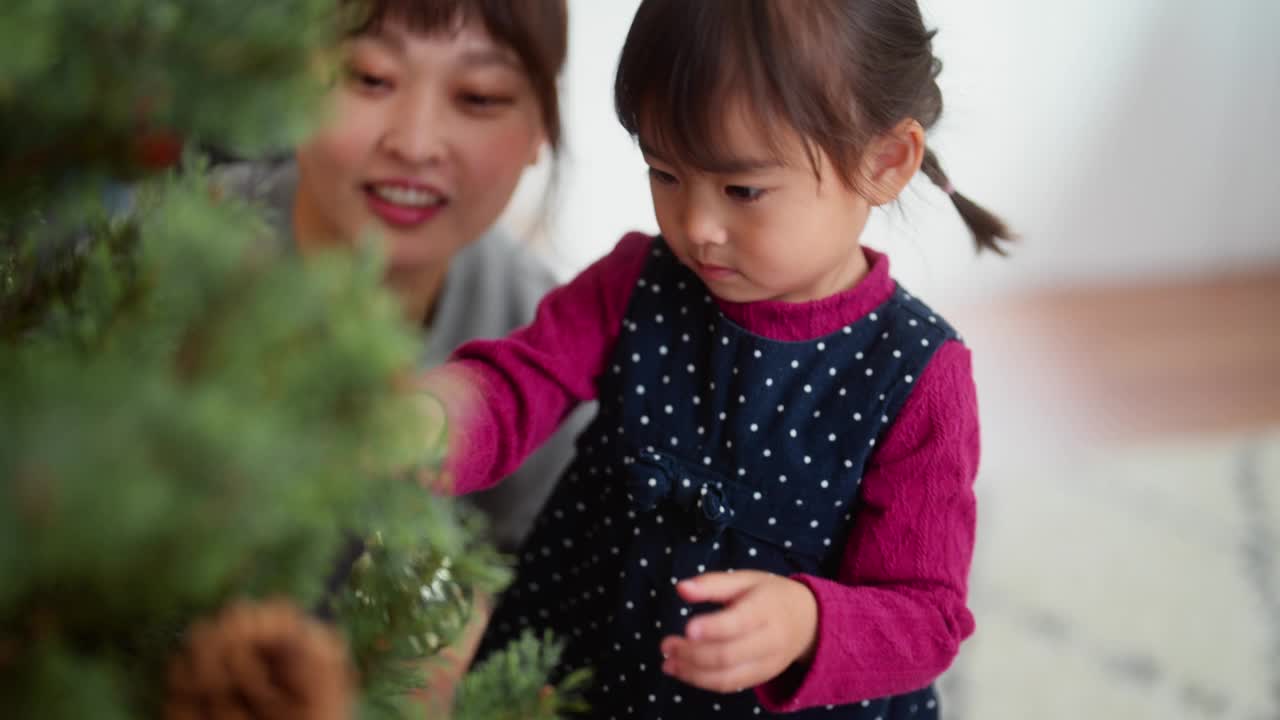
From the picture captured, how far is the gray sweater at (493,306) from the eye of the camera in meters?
1.09

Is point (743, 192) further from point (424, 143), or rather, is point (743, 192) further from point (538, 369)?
point (424, 143)

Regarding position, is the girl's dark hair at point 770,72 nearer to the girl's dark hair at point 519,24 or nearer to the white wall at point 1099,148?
the girl's dark hair at point 519,24

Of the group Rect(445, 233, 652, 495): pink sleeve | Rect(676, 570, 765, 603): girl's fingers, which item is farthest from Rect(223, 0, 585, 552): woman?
Rect(676, 570, 765, 603): girl's fingers

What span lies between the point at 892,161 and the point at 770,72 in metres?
0.13

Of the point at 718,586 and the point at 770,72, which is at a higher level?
the point at 770,72

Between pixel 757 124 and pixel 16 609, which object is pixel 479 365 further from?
pixel 16 609

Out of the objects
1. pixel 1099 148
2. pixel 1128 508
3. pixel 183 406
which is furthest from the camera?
pixel 1099 148

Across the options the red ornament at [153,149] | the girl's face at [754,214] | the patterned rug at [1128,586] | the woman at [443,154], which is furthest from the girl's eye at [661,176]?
the patterned rug at [1128,586]

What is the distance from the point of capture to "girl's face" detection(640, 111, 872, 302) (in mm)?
692

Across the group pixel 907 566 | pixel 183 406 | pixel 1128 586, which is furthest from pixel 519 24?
pixel 1128 586

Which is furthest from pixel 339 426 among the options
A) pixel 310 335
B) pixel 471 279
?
pixel 471 279

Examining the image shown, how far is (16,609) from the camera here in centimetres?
33

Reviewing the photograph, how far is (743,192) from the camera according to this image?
2.32ft

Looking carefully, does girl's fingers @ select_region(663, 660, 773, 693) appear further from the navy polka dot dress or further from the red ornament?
the red ornament
